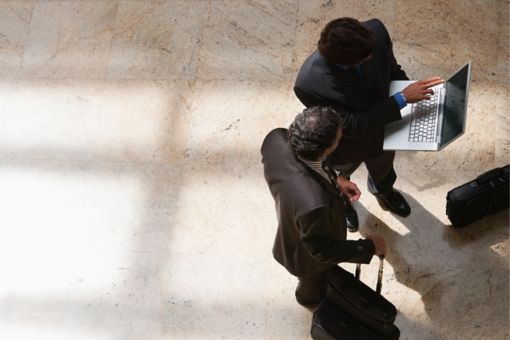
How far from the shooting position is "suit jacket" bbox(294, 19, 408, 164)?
320cm

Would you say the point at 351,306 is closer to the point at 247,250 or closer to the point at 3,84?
the point at 247,250

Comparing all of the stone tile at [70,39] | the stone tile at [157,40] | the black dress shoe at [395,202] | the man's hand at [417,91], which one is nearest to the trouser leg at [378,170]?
the black dress shoe at [395,202]

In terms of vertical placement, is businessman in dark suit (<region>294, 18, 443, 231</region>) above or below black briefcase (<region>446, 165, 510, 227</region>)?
above

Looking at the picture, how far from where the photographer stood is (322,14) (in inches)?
193

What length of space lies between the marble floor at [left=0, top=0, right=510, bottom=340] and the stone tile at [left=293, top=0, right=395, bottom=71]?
0.04ft

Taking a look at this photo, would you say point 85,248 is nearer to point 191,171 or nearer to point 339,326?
point 191,171

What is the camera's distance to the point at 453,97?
3.51 m

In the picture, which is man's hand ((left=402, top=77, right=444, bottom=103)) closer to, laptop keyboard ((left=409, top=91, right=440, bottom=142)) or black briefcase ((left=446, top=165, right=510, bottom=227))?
laptop keyboard ((left=409, top=91, right=440, bottom=142))

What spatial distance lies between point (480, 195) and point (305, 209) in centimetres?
159

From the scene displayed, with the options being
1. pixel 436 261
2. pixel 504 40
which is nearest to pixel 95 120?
pixel 436 261

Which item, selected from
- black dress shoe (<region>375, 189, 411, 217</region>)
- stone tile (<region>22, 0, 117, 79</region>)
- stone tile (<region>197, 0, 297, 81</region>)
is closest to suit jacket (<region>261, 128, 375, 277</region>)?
black dress shoe (<region>375, 189, 411, 217</region>)

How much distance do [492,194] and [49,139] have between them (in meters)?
3.23

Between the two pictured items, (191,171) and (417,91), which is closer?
(417,91)

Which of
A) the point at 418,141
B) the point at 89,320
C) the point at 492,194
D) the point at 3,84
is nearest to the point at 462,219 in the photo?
the point at 492,194
